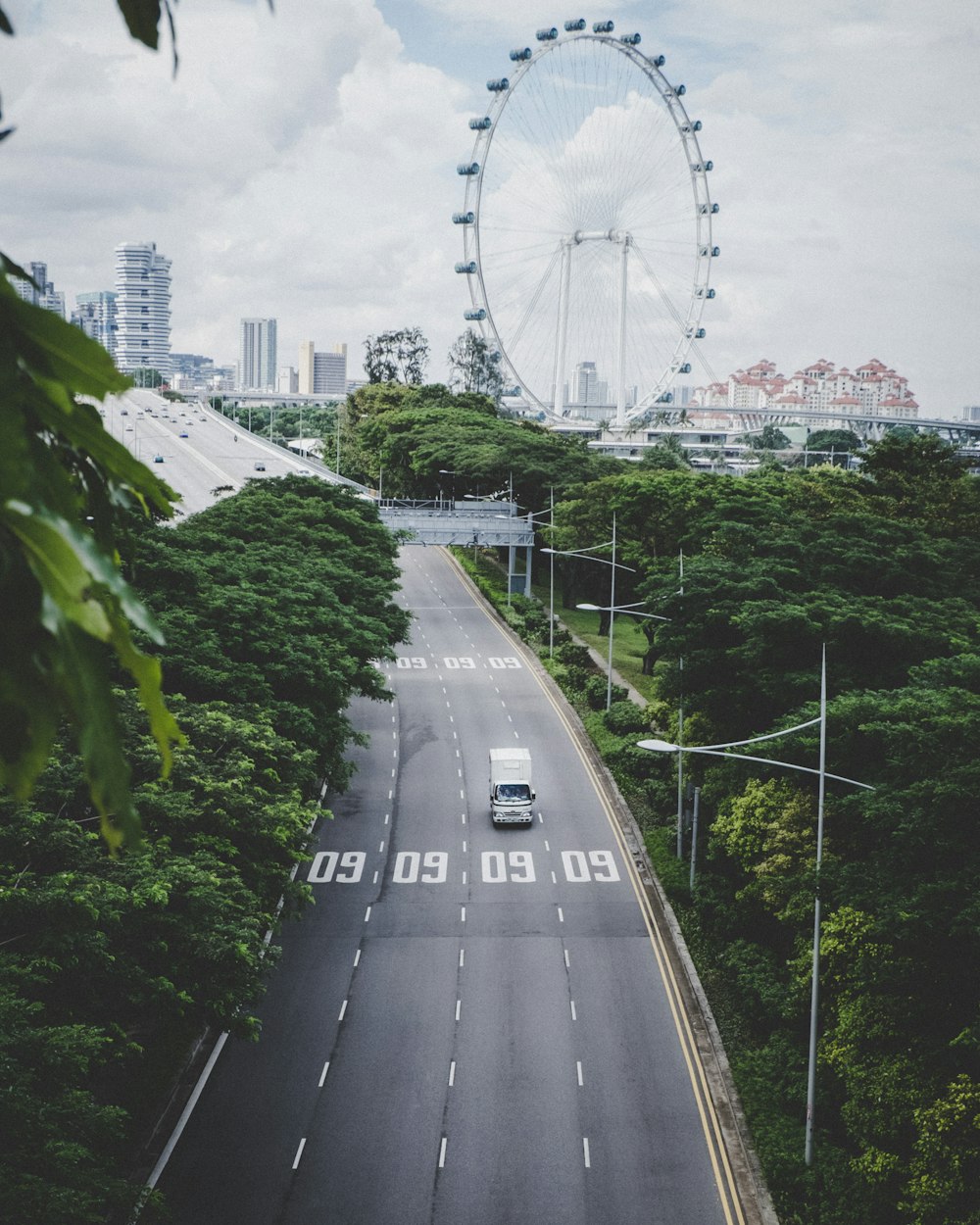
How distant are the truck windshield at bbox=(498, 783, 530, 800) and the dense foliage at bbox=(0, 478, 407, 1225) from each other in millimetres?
5640

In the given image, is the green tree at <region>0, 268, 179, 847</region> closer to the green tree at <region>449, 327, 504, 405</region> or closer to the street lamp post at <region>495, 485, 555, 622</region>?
the street lamp post at <region>495, 485, 555, 622</region>

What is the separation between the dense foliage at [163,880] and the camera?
1303 centimetres

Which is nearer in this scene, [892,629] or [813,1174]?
[813,1174]

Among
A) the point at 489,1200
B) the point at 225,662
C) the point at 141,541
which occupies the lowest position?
the point at 489,1200

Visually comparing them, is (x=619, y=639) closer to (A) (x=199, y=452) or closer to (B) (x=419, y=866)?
(B) (x=419, y=866)

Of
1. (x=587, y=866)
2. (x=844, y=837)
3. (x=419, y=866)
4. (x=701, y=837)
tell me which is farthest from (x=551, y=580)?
(x=844, y=837)

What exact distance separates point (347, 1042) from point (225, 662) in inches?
334

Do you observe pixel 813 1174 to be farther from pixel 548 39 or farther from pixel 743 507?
pixel 548 39

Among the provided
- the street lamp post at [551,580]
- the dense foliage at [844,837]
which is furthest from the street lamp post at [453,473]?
the dense foliage at [844,837]

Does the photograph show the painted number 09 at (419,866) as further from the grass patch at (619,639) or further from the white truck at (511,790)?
the grass patch at (619,639)

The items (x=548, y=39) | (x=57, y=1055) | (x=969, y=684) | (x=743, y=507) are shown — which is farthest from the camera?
(x=548, y=39)

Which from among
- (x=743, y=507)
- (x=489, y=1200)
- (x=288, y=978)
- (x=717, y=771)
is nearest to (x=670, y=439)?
(x=743, y=507)

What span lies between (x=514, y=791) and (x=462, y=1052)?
44.9 ft

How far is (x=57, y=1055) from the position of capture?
13008mm
